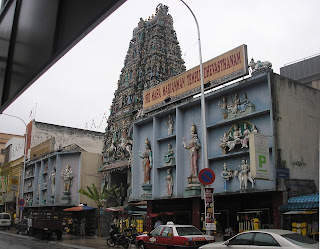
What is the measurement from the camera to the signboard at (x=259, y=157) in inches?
637

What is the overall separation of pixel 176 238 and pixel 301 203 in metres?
5.64

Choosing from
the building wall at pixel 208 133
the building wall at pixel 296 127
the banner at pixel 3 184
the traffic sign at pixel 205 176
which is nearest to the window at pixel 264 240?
the traffic sign at pixel 205 176

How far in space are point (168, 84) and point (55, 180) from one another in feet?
68.3

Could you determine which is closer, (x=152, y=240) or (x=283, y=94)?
(x=152, y=240)

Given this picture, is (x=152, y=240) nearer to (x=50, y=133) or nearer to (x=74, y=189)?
(x=74, y=189)

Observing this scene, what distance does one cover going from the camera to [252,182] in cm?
1867

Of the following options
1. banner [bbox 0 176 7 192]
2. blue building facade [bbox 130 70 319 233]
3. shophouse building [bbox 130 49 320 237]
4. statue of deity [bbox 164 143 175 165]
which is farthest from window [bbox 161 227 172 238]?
banner [bbox 0 176 7 192]

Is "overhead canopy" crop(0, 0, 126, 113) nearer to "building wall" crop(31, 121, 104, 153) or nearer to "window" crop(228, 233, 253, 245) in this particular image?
"window" crop(228, 233, 253, 245)

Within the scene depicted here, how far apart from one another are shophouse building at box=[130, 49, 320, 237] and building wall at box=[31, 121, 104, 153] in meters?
29.8

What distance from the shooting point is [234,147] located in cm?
2030

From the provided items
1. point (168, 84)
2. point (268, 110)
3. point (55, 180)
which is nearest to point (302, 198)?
point (268, 110)

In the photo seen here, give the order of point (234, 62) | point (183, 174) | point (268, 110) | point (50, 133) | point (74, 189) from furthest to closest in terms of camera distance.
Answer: point (50, 133)
point (74, 189)
point (183, 174)
point (234, 62)
point (268, 110)

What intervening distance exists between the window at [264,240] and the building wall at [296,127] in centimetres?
701

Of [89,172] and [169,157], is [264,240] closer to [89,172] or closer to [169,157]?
[169,157]
